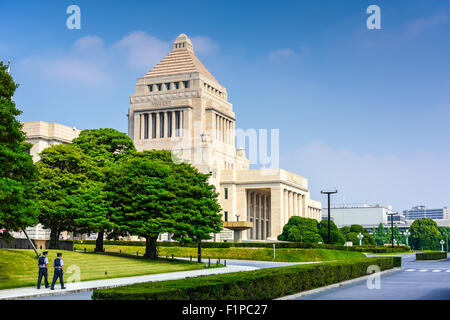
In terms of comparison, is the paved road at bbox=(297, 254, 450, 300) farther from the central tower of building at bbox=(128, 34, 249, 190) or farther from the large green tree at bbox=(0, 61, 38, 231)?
the central tower of building at bbox=(128, 34, 249, 190)

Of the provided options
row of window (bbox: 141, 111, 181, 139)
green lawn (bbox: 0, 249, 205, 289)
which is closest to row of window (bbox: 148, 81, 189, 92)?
row of window (bbox: 141, 111, 181, 139)

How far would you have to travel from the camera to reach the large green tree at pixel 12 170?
1079 inches

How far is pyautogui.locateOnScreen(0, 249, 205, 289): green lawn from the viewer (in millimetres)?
33328

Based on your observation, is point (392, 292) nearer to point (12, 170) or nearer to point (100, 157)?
point (12, 170)

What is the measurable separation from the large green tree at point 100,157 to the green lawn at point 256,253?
1060cm

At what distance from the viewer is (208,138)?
122312mm

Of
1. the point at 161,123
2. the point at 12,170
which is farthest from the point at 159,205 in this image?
the point at 161,123

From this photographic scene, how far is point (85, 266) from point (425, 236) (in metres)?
155

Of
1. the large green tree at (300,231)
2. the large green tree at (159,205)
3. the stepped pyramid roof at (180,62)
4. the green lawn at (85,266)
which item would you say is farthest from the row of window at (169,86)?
the green lawn at (85,266)

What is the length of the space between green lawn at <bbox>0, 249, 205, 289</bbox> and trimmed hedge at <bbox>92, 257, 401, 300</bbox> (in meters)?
14.1

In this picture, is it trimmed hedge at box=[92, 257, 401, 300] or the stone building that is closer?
trimmed hedge at box=[92, 257, 401, 300]
